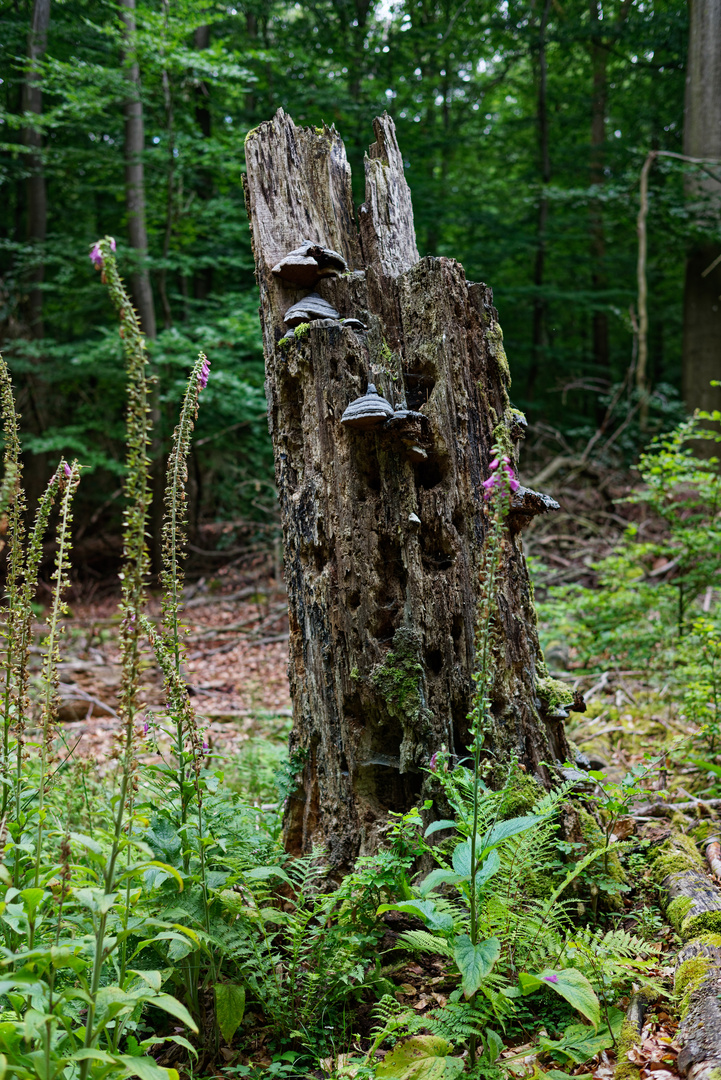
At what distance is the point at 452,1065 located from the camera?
2123 mm

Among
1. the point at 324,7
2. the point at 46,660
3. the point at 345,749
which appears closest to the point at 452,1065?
the point at 345,749

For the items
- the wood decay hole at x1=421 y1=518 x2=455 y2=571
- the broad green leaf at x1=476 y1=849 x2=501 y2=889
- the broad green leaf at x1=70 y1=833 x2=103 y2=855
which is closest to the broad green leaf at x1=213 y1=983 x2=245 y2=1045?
the broad green leaf at x1=476 y1=849 x2=501 y2=889

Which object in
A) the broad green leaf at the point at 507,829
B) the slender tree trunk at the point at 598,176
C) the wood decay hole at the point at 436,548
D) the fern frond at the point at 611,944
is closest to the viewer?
the broad green leaf at the point at 507,829

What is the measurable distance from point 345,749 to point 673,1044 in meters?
1.66

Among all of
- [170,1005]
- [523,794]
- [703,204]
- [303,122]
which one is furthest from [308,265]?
[303,122]

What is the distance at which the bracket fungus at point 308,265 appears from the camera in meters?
3.61

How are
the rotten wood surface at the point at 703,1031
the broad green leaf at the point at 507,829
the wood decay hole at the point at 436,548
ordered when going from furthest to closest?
the wood decay hole at the point at 436,548 < the broad green leaf at the point at 507,829 < the rotten wood surface at the point at 703,1031

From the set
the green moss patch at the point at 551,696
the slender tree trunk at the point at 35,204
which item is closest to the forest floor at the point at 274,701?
the green moss patch at the point at 551,696

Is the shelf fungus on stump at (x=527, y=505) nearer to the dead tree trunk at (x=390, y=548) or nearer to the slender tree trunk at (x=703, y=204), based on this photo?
the dead tree trunk at (x=390, y=548)

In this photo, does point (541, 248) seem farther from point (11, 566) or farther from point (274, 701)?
point (11, 566)

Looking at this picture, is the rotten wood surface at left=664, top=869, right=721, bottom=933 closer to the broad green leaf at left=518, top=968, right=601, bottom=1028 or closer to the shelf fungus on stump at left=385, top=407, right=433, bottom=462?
the broad green leaf at left=518, top=968, right=601, bottom=1028

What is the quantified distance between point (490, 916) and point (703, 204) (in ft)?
39.8

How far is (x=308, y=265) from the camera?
11.8 ft

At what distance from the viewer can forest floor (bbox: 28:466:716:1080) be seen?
2705mm
